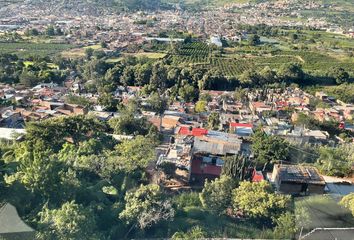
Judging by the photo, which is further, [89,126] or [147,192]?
[89,126]

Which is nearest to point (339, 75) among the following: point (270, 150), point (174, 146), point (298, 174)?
point (270, 150)

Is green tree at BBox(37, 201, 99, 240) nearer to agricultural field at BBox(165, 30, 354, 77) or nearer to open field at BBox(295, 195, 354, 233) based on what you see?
open field at BBox(295, 195, 354, 233)

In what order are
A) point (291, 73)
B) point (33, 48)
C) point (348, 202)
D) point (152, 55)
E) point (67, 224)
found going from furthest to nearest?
point (33, 48) < point (152, 55) < point (291, 73) < point (348, 202) < point (67, 224)

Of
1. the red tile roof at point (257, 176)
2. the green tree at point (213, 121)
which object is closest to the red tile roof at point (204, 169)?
the red tile roof at point (257, 176)

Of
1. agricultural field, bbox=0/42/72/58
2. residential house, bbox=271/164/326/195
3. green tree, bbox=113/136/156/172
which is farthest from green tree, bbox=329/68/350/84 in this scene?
agricultural field, bbox=0/42/72/58

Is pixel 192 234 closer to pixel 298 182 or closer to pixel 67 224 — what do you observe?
pixel 67 224

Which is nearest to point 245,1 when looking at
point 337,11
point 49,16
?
point 337,11

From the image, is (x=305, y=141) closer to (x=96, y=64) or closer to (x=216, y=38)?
(x=96, y=64)
